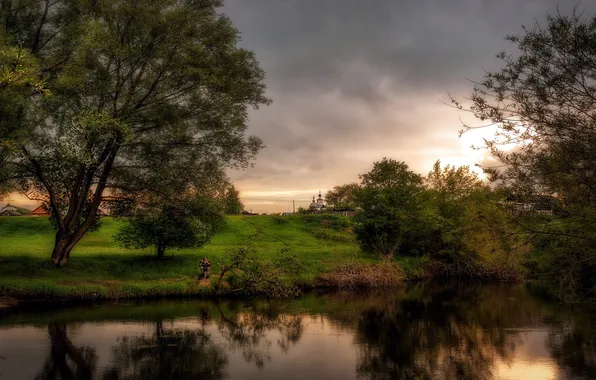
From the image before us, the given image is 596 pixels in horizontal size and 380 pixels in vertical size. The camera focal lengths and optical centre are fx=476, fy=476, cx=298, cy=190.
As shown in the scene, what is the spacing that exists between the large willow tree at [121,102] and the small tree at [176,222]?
1786 mm

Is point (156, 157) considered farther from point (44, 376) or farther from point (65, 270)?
A: point (44, 376)

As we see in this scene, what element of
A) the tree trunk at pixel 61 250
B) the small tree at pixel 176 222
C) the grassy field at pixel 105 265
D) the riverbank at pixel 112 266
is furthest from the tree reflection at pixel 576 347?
the tree trunk at pixel 61 250

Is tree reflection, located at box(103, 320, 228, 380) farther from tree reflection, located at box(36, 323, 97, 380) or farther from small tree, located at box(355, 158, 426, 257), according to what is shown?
small tree, located at box(355, 158, 426, 257)

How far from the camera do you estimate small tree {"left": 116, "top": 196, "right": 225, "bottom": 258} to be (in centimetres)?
3603

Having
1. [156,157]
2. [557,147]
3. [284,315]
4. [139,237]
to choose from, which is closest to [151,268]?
[139,237]

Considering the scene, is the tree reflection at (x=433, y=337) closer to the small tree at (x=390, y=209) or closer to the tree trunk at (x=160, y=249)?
the small tree at (x=390, y=209)

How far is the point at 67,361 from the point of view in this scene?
1964cm

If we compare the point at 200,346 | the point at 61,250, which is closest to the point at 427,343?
the point at 200,346

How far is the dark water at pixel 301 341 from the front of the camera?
18.6m

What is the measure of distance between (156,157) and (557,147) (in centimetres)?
2746

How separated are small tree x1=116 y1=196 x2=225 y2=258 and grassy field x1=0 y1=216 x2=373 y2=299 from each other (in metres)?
2.15

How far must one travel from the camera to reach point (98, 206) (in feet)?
119

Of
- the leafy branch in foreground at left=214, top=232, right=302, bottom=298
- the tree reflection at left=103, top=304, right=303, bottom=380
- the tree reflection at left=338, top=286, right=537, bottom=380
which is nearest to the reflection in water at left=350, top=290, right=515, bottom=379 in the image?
the tree reflection at left=338, top=286, right=537, bottom=380

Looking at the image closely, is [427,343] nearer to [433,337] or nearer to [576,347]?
[433,337]
